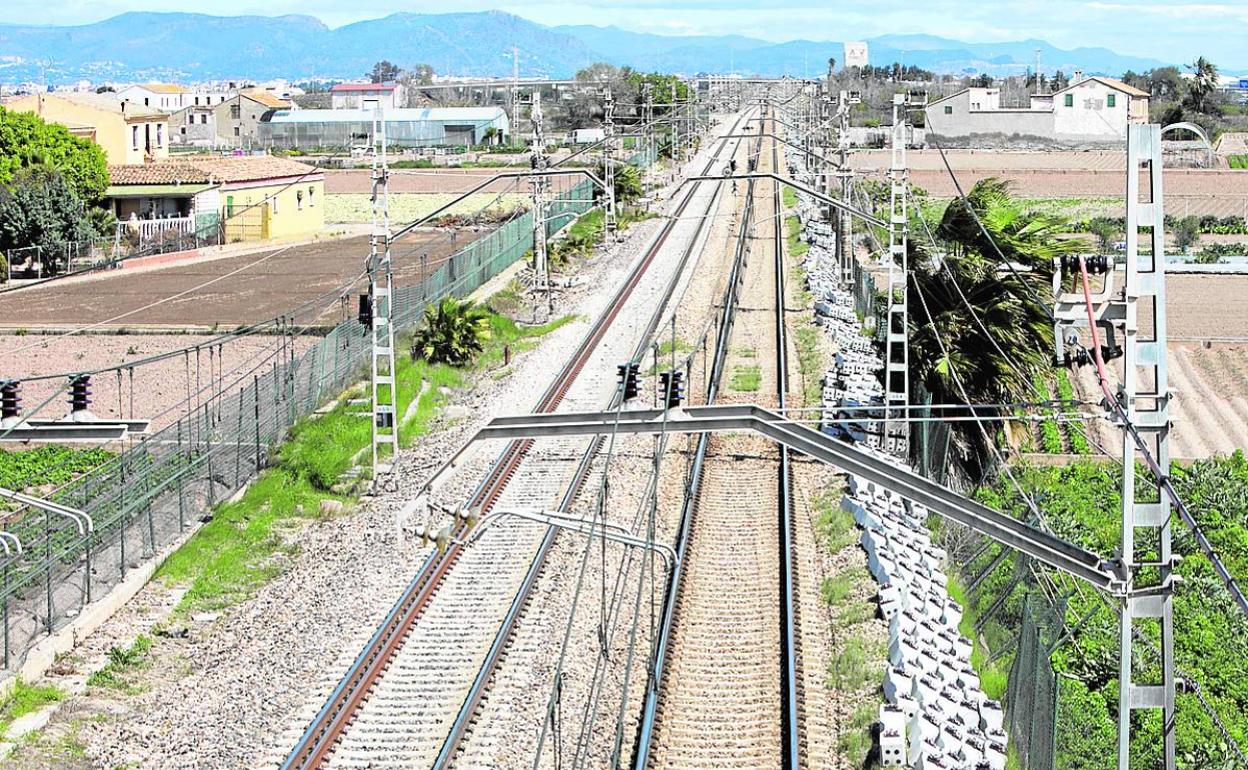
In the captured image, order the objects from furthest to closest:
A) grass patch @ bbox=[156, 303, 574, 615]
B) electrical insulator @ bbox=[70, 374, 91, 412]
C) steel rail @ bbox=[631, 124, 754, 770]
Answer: grass patch @ bbox=[156, 303, 574, 615], electrical insulator @ bbox=[70, 374, 91, 412], steel rail @ bbox=[631, 124, 754, 770]

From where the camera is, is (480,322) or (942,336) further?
(480,322)

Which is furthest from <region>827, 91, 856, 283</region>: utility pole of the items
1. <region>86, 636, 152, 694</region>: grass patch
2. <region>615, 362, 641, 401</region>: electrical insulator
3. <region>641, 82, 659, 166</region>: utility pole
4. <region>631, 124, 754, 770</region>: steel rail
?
<region>641, 82, 659, 166</region>: utility pole

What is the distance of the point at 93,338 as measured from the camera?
38250mm

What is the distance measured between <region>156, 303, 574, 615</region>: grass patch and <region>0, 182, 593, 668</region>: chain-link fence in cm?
36

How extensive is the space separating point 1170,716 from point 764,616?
28.6 feet

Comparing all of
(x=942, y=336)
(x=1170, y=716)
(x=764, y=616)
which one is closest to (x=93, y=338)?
(x=942, y=336)

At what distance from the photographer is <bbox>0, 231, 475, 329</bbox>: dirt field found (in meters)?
41.6

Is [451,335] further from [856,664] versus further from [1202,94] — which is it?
[1202,94]

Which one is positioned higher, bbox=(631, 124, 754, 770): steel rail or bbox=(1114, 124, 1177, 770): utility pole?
bbox=(1114, 124, 1177, 770): utility pole

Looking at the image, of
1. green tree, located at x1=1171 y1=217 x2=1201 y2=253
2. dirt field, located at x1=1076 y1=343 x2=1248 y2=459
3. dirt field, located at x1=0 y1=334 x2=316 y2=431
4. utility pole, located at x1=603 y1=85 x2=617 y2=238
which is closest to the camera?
dirt field, located at x1=0 y1=334 x2=316 y2=431

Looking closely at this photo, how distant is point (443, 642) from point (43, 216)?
126 ft

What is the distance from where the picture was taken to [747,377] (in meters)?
31.9

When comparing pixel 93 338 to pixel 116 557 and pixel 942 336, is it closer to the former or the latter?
pixel 116 557

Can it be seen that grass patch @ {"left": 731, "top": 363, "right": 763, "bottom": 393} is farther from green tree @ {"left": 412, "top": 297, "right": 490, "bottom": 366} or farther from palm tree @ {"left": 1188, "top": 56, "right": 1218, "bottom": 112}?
palm tree @ {"left": 1188, "top": 56, "right": 1218, "bottom": 112}
